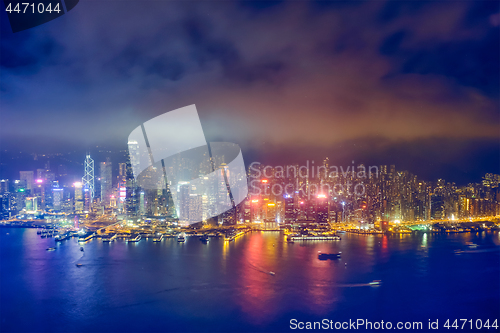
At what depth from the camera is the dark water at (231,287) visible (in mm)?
3898

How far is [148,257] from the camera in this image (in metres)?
6.96

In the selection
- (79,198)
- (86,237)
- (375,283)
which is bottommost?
(375,283)

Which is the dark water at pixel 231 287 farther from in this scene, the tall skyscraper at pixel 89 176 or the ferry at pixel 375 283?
the tall skyscraper at pixel 89 176

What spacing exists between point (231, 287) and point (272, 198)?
845cm

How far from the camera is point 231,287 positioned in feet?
16.0

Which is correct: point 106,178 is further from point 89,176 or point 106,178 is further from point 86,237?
point 86,237

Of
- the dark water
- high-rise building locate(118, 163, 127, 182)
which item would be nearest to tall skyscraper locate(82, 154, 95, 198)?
high-rise building locate(118, 163, 127, 182)

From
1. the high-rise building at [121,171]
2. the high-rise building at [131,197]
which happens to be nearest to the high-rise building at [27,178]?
the high-rise building at [121,171]

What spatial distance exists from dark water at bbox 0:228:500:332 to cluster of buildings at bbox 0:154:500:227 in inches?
164

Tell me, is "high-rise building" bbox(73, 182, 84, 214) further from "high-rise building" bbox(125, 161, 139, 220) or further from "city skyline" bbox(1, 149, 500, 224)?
"high-rise building" bbox(125, 161, 139, 220)

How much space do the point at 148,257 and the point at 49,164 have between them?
13.9m

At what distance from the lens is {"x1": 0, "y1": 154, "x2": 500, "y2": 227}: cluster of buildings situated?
12.2 m

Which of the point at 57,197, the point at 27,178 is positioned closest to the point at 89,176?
the point at 57,197

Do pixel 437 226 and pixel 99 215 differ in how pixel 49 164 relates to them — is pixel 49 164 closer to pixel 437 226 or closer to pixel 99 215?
pixel 99 215
